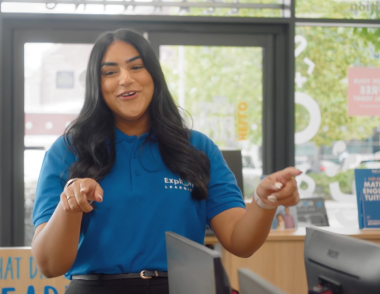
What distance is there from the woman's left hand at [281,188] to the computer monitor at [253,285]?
0.55 metres

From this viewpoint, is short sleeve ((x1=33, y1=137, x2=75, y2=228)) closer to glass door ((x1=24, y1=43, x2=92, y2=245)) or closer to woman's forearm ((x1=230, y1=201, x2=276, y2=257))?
woman's forearm ((x1=230, y1=201, x2=276, y2=257))

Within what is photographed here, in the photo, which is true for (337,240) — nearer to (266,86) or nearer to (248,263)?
(248,263)

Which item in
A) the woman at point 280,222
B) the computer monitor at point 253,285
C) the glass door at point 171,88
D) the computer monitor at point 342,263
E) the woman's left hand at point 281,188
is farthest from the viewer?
the glass door at point 171,88

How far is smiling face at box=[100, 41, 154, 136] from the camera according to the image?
1.66 metres

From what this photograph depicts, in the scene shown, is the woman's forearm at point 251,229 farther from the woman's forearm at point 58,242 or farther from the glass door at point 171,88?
the glass door at point 171,88

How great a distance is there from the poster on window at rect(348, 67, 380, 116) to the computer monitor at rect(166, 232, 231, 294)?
346 cm

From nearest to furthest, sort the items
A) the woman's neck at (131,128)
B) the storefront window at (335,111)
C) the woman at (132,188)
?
1. the woman at (132,188)
2. the woman's neck at (131,128)
3. the storefront window at (335,111)

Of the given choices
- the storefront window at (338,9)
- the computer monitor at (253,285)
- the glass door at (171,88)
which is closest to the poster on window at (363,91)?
the storefront window at (338,9)

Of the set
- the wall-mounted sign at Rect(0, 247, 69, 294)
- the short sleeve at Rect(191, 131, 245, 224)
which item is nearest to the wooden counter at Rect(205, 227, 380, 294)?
the wall-mounted sign at Rect(0, 247, 69, 294)

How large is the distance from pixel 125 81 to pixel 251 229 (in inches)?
24.2

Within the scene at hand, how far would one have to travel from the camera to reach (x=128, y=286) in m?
1.49

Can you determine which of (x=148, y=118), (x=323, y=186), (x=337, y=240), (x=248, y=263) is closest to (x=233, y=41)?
(x=323, y=186)

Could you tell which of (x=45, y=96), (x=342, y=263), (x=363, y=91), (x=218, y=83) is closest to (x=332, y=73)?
(x=363, y=91)

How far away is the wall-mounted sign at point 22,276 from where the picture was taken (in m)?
2.33
